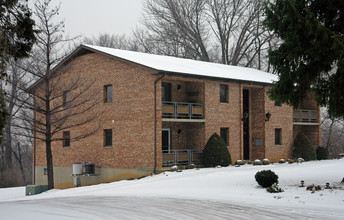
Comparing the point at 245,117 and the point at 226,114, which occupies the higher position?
the point at 226,114

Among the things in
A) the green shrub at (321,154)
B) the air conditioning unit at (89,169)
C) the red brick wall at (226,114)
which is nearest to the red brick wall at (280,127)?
the green shrub at (321,154)

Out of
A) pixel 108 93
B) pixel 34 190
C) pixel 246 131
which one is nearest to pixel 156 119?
pixel 108 93

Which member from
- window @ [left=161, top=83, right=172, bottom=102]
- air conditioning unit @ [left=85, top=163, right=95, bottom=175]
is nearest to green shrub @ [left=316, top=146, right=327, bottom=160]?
window @ [left=161, top=83, right=172, bottom=102]

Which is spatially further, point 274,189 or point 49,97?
point 49,97

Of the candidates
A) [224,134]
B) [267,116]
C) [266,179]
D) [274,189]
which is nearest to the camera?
[274,189]

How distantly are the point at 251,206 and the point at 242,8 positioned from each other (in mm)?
40176

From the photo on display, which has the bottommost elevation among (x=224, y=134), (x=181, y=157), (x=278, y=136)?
(x=181, y=157)

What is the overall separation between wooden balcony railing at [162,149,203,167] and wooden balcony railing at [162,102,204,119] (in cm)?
221

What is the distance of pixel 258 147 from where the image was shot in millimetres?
32656

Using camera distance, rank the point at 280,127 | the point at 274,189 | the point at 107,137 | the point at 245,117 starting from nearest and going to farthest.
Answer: the point at 274,189, the point at 107,137, the point at 245,117, the point at 280,127

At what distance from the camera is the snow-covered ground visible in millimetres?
12695

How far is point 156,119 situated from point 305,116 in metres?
16.2

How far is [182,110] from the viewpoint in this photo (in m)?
27.5

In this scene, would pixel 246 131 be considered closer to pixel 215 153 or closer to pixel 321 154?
pixel 215 153
